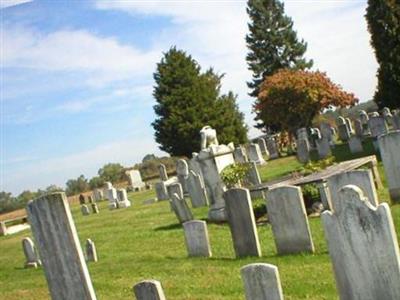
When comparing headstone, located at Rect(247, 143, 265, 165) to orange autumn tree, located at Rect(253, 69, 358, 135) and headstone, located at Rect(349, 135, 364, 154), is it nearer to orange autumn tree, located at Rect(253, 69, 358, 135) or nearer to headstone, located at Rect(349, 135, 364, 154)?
orange autumn tree, located at Rect(253, 69, 358, 135)

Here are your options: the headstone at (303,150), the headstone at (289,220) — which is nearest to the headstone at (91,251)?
the headstone at (289,220)

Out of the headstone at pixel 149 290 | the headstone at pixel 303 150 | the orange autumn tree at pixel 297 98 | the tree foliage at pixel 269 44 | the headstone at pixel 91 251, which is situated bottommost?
the headstone at pixel 91 251

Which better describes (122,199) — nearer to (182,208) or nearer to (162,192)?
(162,192)

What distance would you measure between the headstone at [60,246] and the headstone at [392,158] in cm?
884

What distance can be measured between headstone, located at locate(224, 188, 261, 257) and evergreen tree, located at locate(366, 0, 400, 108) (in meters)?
22.3

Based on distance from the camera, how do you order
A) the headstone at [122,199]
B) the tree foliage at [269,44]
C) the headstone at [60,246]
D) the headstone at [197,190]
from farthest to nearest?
the tree foliage at [269,44], the headstone at [122,199], the headstone at [197,190], the headstone at [60,246]

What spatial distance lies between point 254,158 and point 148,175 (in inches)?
1056

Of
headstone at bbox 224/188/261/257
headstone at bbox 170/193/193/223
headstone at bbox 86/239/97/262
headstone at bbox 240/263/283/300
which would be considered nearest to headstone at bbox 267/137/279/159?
headstone at bbox 170/193/193/223

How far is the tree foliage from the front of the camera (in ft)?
178

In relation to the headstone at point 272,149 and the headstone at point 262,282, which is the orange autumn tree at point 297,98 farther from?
the headstone at point 262,282

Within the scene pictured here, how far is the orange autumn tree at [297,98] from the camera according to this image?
109 feet

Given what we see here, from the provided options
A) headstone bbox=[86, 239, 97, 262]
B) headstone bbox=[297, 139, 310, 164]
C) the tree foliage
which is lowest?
headstone bbox=[86, 239, 97, 262]

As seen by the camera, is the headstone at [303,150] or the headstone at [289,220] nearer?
the headstone at [289,220]

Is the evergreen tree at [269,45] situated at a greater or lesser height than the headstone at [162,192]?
greater
